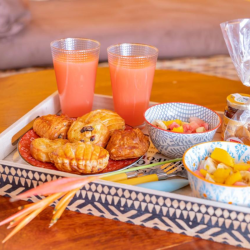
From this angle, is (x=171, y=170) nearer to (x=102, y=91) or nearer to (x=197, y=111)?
(x=197, y=111)

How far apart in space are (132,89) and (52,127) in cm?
31

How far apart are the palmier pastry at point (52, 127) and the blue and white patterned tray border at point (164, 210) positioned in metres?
0.20

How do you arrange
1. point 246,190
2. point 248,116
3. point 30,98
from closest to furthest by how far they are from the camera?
point 246,190, point 248,116, point 30,98

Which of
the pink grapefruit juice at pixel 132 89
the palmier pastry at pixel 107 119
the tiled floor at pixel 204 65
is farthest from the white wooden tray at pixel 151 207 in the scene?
the tiled floor at pixel 204 65

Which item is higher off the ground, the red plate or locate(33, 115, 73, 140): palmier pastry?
locate(33, 115, 73, 140): palmier pastry

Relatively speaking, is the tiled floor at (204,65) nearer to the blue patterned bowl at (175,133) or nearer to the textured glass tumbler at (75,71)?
the textured glass tumbler at (75,71)

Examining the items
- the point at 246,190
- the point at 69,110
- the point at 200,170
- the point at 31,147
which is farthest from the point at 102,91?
the point at 246,190

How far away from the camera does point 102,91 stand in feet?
4.80

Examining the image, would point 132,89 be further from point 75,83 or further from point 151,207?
point 151,207

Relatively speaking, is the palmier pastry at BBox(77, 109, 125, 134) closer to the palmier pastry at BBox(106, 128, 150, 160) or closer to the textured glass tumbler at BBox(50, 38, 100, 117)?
the palmier pastry at BBox(106, 128, 150, 160)

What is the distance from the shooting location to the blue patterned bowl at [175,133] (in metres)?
0.96

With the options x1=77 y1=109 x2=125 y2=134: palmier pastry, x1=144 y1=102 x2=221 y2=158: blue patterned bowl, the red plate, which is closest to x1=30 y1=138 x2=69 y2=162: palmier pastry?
the red plate

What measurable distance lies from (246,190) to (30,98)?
3.05 ft

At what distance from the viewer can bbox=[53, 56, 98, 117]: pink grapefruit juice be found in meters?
1.20
